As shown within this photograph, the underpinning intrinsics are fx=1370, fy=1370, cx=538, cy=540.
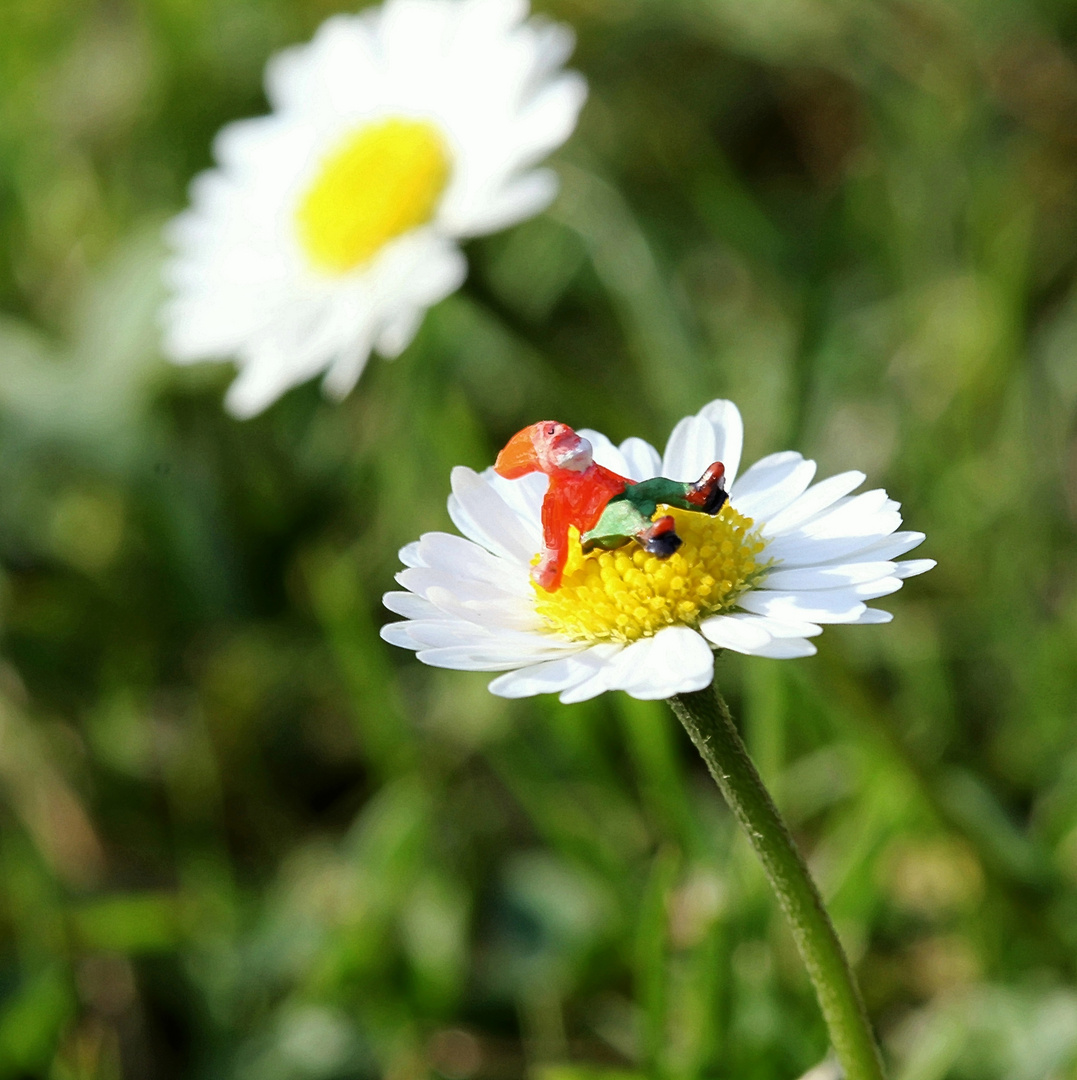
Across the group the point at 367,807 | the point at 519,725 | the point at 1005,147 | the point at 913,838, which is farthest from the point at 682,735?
the point at 1005,147

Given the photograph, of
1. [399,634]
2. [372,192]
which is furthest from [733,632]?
[372,192]

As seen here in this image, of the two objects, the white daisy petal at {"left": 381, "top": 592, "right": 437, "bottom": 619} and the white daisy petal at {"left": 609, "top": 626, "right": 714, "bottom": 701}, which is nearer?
the white daisy petal at {"left": 609, "top": 626, "right": 714, "bottom": 701}

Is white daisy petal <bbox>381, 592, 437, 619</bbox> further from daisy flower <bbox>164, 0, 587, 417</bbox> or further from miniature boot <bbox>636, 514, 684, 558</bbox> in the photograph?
daisy flower <bbox>164, 0, 587, 417</bbox>

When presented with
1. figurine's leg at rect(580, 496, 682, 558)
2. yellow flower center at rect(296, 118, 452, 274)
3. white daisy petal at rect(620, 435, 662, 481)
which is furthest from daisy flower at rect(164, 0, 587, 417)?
figurine's leg at rect(580, 496, 682, 558)

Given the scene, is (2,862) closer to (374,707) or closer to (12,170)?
(374,707)

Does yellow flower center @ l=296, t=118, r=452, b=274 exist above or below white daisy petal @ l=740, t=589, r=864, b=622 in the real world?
below

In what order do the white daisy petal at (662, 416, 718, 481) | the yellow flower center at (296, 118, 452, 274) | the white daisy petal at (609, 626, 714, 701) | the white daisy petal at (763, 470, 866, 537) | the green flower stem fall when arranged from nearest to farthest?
the white daisy petal at (609, 626, 714, 701) < the green flower stem < the white daisy petal at (763, 470, 866, 537) < the white daisy petal at (662, 416, 718, 481) < the yellow flower center at (296, 118, 452, 274)

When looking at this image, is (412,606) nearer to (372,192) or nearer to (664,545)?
(664,545)
